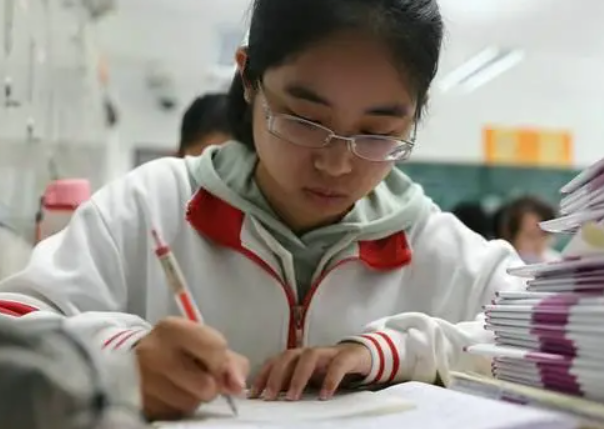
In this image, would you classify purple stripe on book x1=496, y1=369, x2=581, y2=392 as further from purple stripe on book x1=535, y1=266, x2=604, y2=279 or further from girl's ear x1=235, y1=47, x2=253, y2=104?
girl's ear x1=235, y1=47, x2=253, y2=104

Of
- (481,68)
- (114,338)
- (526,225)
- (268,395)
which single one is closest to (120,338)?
(114,338)

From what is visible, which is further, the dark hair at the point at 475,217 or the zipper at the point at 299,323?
the dark hair at the point at 475,217

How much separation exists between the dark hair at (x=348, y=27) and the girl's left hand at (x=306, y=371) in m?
0.28

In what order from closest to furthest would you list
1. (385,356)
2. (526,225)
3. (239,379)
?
(239,379), (385,356), (526,225)

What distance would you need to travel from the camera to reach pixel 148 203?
846 mm

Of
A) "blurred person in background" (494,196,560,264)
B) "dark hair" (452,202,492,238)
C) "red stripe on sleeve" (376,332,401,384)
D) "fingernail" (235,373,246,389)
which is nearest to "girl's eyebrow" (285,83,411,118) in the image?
"red stripe on sleeve" (376,332,401,384)

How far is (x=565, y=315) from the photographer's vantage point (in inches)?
20.4

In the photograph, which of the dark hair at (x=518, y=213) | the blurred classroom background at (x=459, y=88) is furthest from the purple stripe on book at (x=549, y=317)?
the dark hair at (x=518, y=213)

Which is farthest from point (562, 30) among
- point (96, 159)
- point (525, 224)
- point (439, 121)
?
point (96, 159)

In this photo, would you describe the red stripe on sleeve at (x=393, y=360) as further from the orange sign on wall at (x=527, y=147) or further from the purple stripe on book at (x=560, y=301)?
the orange sign on wall at (x=527, y=147)

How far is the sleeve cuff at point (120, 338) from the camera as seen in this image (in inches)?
21.5

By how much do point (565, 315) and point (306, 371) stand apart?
21 cm

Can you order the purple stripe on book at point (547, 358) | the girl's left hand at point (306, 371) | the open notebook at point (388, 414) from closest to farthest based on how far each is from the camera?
the open notebook at point (388, 414)
the purple stripe on book at point (547, 358)
the girl's left hand at point (306, 371)

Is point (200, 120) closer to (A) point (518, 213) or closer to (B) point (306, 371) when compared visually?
(B) point (306, 371)
